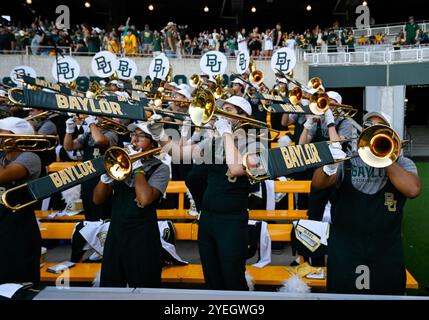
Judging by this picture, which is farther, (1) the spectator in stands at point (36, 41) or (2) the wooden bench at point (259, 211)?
(1) the spectator in stands at point (36, 41)

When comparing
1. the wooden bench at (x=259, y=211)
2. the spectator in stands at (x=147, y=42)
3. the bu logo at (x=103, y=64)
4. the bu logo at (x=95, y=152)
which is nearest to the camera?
the wooden bench at (x=259, y=211)

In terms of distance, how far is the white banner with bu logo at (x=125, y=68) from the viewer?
32.5 feet

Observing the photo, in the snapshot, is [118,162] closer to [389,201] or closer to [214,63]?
[389,201]

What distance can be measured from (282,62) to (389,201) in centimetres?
755

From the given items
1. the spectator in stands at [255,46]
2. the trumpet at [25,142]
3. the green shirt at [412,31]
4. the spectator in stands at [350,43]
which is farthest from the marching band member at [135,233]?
the green shirt at [412,31]

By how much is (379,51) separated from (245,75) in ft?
26.0

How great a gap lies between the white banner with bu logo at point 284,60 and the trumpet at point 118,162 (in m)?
7.36

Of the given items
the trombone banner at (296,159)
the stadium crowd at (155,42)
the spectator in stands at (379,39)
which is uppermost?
the spectator in stands at (379,39)

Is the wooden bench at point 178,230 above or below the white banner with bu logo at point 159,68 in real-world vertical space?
below

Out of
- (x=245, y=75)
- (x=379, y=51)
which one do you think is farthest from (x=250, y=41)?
(x=245, y=75)

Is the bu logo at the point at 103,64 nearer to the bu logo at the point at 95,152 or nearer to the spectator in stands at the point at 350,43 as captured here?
the bu logo at the point at 95,152

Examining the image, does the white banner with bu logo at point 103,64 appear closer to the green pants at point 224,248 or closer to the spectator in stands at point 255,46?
the green pants at point 224,248

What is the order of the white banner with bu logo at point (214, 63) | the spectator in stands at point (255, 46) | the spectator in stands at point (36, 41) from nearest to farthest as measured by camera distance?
the white banner with bu logo at point (214, 63)
the spectator in stands at point (36, 41)
the spectator in stands at point (255, 46)

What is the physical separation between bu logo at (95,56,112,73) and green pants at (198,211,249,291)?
6.93 metres
